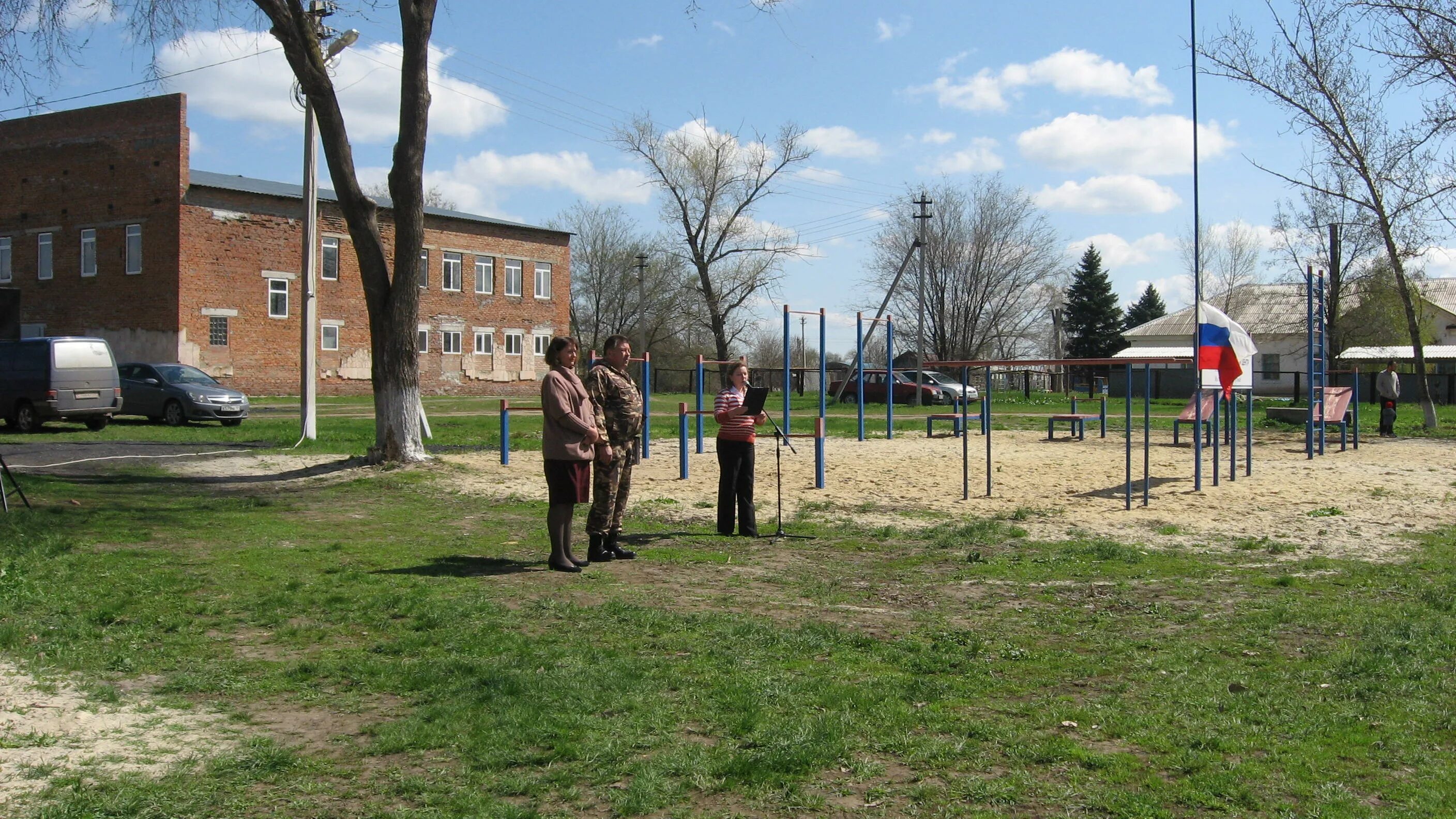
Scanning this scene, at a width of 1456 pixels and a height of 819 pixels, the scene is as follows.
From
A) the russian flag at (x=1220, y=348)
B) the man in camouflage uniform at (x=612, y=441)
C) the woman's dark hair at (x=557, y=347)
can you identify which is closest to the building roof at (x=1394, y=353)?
the russian flag at (x=1220, y=348)

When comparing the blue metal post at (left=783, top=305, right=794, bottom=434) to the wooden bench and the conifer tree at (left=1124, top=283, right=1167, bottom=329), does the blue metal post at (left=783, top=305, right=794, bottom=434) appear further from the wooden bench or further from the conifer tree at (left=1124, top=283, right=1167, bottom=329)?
the conifer tree at (left=1124, top=283, right=1167, bottom=329)

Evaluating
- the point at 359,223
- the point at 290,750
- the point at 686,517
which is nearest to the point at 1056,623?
the point at 290,750

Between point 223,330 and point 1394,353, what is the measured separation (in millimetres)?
58407

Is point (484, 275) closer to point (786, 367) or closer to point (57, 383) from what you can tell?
point (57, 383)

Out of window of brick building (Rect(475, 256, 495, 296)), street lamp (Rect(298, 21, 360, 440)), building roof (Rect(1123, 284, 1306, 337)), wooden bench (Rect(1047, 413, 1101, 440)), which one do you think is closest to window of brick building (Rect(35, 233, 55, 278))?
window of brick building (Rect(475, 256, 495, 296))

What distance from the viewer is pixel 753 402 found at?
10148 millimetres

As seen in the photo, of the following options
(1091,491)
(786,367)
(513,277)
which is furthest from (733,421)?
(513,277)

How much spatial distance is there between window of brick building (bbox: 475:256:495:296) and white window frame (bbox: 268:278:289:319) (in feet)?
32.5

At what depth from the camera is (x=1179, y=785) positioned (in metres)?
4.04

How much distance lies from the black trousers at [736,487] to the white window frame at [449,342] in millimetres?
40558

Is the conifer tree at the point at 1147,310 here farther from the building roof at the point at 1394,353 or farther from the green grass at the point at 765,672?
the green grass at the point at 765,672

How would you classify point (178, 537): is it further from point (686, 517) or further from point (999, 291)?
point (999, 291)

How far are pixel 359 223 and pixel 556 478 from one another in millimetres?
9922

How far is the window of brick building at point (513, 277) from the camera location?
52.0 metres
